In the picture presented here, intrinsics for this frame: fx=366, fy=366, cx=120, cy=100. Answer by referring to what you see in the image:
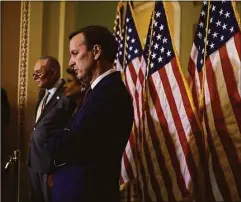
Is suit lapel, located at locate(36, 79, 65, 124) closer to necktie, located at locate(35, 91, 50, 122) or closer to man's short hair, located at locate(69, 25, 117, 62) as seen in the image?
necktie, located at locate(35, 91, 50, 122)

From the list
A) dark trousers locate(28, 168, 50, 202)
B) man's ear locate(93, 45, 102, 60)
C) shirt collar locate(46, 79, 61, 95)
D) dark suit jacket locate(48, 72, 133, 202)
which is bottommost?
dark trousers locate(28, 168, 50, 202)

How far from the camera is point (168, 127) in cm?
235

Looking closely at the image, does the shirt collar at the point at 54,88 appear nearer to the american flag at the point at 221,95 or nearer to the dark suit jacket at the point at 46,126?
the dark suit jacket at the point at 46,126

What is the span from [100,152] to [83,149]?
67mm

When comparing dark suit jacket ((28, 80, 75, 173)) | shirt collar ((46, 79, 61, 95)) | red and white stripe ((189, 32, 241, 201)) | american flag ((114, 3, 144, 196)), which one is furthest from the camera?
american flag ((114, 3, 144, 196))

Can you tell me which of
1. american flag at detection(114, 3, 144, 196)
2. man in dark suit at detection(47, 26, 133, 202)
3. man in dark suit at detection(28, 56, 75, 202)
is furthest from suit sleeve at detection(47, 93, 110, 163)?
american flag at detection(114, 3, 144, 196)

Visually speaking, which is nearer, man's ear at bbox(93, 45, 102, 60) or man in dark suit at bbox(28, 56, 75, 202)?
man's ear at bbox(93, 45, 102, 60)

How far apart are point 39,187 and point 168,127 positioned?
91 centimetres

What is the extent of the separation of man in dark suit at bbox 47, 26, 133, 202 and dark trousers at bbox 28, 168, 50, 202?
106 centimetres

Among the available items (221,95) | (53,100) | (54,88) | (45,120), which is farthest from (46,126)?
(221,95)

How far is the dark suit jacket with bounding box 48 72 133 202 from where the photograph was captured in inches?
45.0

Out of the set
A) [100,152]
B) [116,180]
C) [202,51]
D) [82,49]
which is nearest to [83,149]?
[100,152]

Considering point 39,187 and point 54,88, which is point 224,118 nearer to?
point 54,88

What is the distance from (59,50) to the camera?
3146 millimetres
